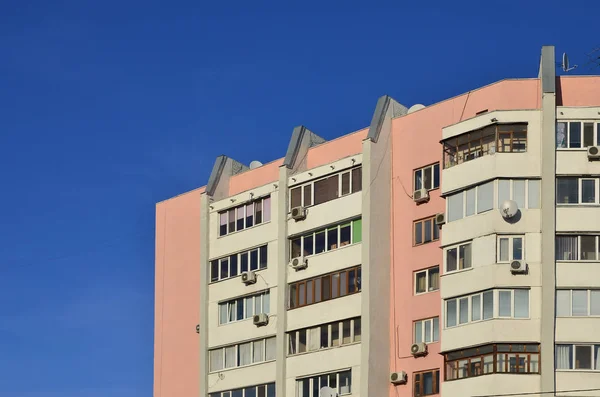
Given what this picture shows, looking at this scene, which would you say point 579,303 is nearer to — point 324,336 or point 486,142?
point 486,142

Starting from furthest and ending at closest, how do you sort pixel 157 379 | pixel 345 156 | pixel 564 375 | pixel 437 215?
1. pixel 157 379
2. pixel 345 156
3. pixel 437 215
4. pixel 564 375

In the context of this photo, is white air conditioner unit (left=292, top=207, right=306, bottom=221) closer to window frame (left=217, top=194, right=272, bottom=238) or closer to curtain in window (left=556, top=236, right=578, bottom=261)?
window frame (left=217, top=194, right=272, bottom=238)

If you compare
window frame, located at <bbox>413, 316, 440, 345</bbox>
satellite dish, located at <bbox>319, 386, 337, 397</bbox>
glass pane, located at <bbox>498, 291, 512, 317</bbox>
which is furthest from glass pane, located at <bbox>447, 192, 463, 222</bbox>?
satellite dish, located at <bbox>319, 386, 337, 397</bbox>

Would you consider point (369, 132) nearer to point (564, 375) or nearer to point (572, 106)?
point (572, 106)

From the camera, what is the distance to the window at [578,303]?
53906mm

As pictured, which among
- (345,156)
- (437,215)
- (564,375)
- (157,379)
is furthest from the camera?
(157,379)

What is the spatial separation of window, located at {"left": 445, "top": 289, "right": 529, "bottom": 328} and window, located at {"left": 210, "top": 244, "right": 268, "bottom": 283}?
11607mm

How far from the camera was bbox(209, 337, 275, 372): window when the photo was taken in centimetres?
6272

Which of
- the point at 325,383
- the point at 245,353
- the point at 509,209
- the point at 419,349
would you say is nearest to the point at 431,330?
the point at 419,349

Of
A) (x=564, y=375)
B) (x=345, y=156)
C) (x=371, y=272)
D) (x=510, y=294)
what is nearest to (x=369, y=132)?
(x=345, y=156)

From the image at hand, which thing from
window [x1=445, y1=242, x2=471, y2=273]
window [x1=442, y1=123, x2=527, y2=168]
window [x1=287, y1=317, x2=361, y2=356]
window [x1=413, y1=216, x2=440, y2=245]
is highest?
window [x1=442, y1=123, x2=527, y2=168]

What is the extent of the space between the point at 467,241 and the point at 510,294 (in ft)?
9.85

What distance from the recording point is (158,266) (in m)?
69.7

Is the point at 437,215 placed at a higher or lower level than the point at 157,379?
higher
